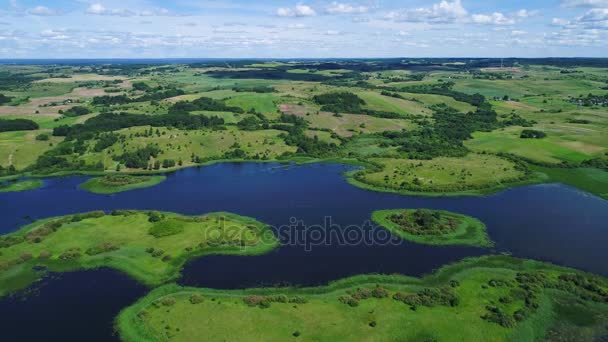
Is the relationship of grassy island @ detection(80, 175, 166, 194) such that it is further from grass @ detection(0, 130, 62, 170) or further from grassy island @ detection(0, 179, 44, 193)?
grass @ detection(0, 130, 62, 170)

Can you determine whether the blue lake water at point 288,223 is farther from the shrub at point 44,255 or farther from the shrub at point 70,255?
the shrub at point 44,255

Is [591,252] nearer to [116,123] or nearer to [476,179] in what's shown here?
[476,179]

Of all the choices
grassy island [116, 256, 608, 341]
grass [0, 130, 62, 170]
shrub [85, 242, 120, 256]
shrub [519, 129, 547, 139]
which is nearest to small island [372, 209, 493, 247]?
grassy island [116, 256, 608, 341]

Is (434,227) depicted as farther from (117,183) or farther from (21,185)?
(21,185)

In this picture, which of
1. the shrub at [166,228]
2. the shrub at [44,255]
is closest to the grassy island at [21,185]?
the shrub at [44,255]

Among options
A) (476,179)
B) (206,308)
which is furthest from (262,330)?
(476,179)
